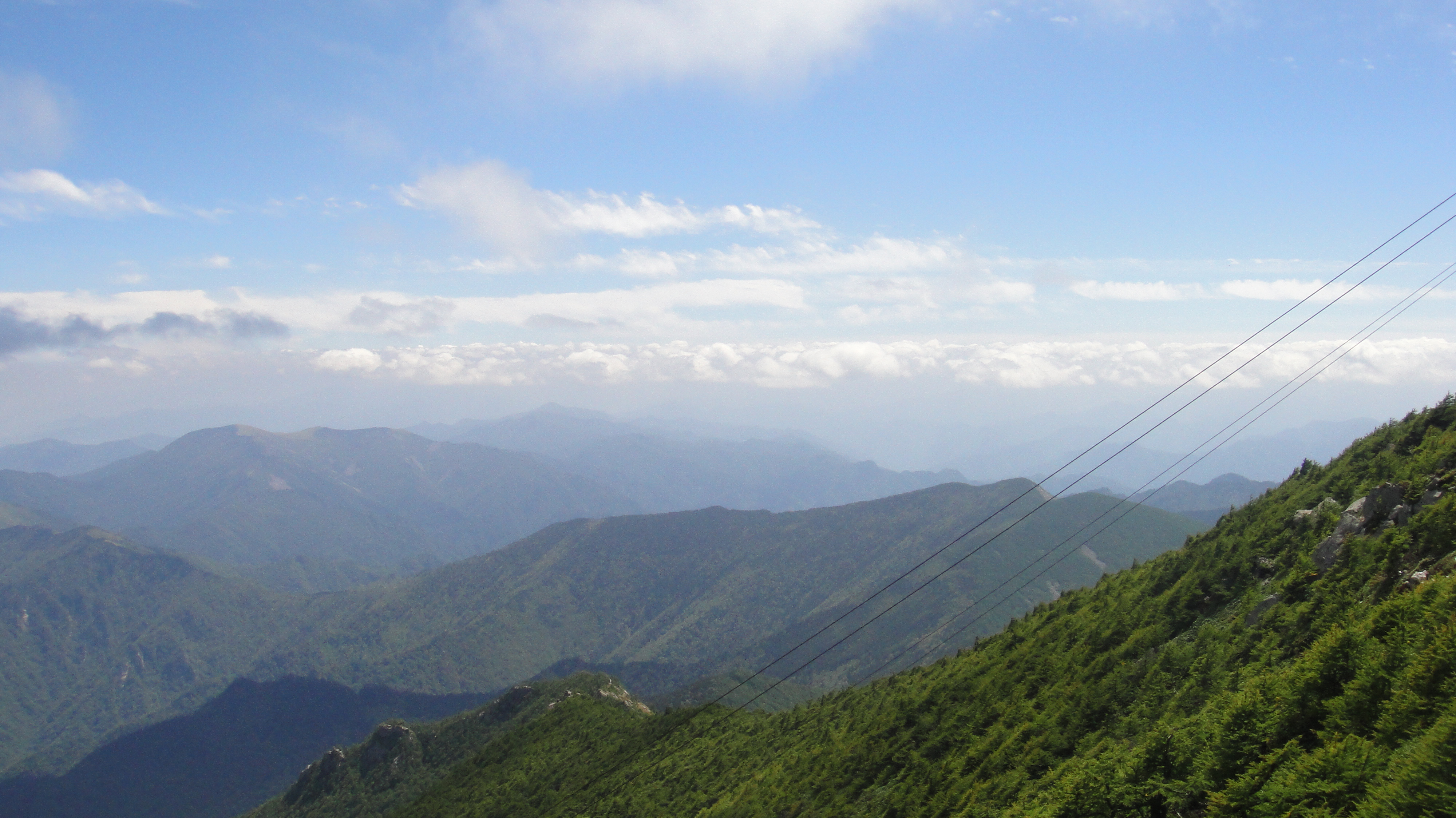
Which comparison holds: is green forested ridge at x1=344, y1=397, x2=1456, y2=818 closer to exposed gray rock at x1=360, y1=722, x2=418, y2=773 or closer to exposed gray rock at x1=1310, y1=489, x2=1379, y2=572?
exposed gray rock at x1=1310, y1=489, x2=1379, y2=572

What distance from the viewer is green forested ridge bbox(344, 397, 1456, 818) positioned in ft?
47.3

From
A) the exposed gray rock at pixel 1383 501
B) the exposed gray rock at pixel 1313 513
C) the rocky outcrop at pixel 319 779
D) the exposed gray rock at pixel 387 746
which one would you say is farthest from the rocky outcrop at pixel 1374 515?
the rocky outcrop at pixel 319 779

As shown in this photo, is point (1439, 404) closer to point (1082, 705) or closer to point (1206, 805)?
point (1082, 705)

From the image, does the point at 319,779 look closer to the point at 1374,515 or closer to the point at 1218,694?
the point at 1218,694

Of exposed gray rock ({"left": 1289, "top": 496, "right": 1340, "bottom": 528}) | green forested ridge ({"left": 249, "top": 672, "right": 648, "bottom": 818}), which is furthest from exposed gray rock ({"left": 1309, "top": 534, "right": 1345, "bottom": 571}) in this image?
green forested ridge ({"left": 249, "top": 672, "right": 648, "bottom": 818})

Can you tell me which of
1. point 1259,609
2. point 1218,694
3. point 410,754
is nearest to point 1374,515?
point 1259,609

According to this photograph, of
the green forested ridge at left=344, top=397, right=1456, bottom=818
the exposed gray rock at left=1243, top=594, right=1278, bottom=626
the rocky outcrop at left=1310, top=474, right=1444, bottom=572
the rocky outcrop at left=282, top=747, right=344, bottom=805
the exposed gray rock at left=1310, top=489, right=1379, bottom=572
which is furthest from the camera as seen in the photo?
the rocky outcrop at left=282, top=747, right=344, bottom=805

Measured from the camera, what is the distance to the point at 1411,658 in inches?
612

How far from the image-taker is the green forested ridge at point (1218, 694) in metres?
14.4

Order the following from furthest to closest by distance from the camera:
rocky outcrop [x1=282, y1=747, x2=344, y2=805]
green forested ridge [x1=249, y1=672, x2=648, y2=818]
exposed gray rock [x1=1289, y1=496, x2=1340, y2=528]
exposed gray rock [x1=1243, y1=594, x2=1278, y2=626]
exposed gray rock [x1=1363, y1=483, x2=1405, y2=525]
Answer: rocky outcrop [x1=282, y1=747, x2=344, y2=805] → green forested ridge [x1=249, y1=672, x2=648, y2=818] → exposed gray rock [x1=1289, y1=496, x2=1340, y2=528] → exposed gray rock [x1=1243, y1=594, x2=1278, y2=626] → exposed gray rock [x1=1363, y1=483, x2=1405, y2=525]

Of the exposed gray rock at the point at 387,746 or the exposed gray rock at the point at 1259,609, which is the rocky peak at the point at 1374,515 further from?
the exposed gray rock at the point at 387,746

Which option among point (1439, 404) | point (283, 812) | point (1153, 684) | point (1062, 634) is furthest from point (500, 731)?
point (1439, 404)

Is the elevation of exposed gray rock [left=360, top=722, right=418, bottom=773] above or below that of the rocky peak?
below

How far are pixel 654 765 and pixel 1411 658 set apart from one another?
91828 mm
